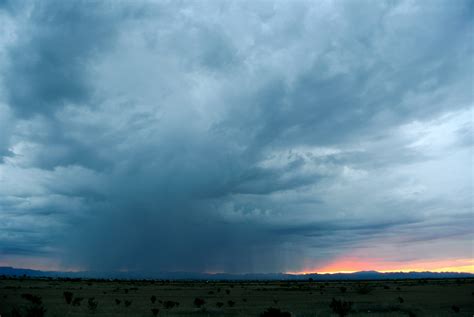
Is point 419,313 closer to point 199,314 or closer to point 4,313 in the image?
point 199,314

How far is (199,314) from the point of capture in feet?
124

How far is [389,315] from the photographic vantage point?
35.6 m

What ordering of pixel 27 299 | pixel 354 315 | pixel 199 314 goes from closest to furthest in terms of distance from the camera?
pixel 354 315 < pixel 199 314 < pixel 27 299

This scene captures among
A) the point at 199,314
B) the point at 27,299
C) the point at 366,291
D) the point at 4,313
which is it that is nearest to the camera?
the point at 4,313

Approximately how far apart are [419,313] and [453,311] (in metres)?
4.62

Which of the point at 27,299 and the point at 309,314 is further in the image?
the point at 27,299

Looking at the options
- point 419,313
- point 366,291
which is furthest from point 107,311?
point 366,291

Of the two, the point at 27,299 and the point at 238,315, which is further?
the point at 27,299

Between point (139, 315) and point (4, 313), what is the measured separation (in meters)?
11.4

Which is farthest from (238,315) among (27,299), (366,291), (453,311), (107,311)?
(366,291)

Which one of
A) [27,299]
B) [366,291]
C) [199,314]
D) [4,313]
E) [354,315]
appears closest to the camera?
[4,313]

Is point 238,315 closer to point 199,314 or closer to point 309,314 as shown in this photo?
point 199,314

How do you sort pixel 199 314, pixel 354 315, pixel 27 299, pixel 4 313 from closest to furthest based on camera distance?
pixel 4 313
pixel 354 315
pixel 199 314
pixel 27 299

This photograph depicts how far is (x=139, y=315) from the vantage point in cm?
3600
